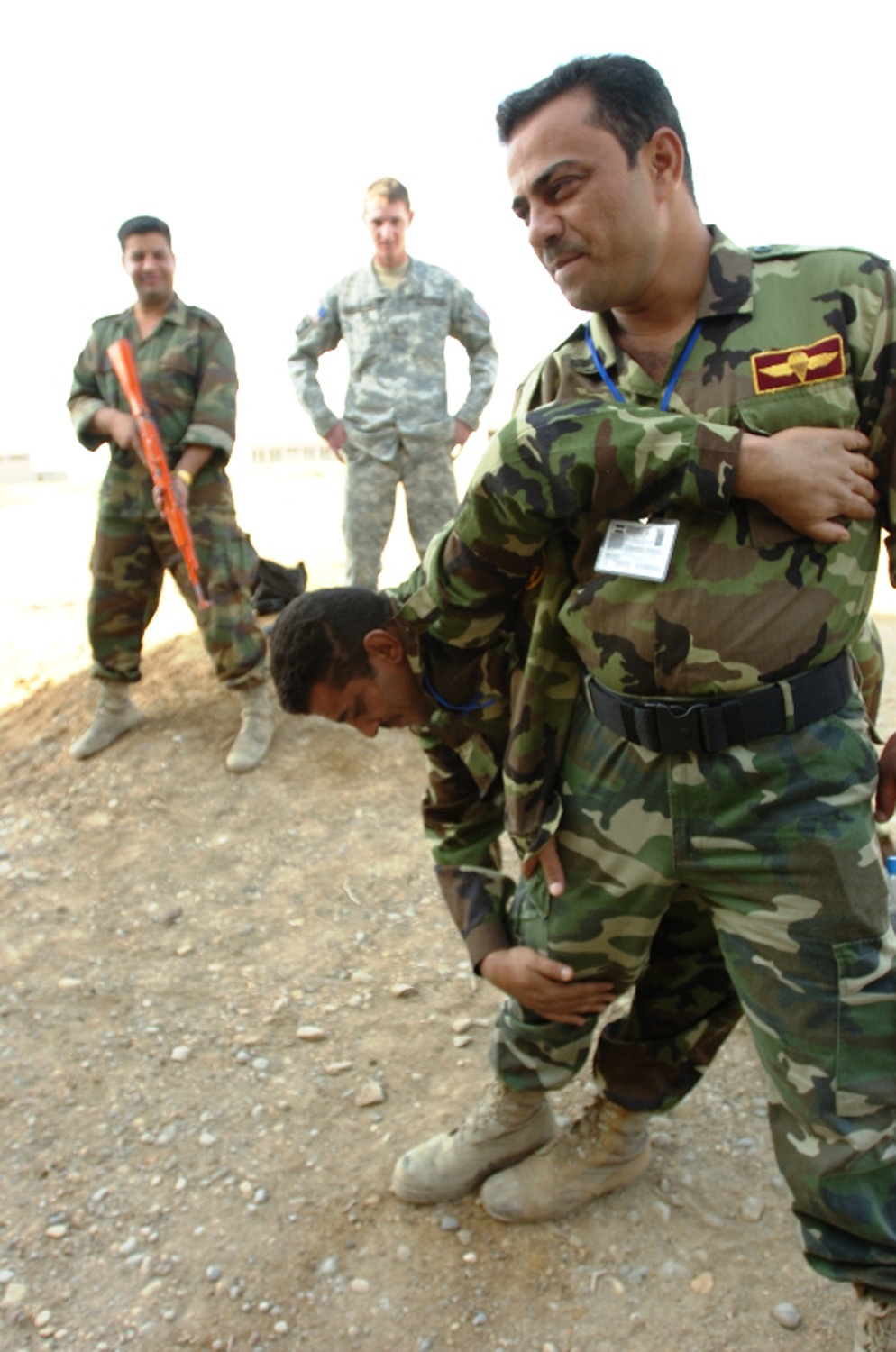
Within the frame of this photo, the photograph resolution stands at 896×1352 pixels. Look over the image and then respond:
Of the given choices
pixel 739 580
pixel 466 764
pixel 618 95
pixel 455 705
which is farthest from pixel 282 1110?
pixel 618 95

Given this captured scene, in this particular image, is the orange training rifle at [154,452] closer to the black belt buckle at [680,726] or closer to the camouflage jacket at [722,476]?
the camouflage jacket at [722,476]

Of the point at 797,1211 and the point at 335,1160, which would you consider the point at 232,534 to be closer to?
the point at 335,1160

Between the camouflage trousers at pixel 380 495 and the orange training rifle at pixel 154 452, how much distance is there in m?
0.90

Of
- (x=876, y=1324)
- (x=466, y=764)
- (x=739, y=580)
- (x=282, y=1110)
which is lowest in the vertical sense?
(x=282, y=1110)

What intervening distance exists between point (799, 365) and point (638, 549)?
333 millimetres

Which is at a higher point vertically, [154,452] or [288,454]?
[154,452]

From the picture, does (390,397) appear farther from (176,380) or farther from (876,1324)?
(876,1324)

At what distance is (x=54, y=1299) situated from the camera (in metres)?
2.16

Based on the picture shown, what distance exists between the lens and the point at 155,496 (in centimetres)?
432

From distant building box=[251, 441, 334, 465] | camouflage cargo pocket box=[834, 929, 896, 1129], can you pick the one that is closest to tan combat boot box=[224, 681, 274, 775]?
camouflage cargo pocket box=[834, 929, 896, 1129]

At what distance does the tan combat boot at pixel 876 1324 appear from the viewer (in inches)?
63.5

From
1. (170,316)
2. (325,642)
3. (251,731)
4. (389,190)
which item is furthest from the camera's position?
(389,190)

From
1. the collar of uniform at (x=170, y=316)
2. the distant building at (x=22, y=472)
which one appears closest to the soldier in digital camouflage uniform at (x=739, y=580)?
the collar of uniform at (x=170, y=316)

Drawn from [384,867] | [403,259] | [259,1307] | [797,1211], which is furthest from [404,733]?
[797,1211]
